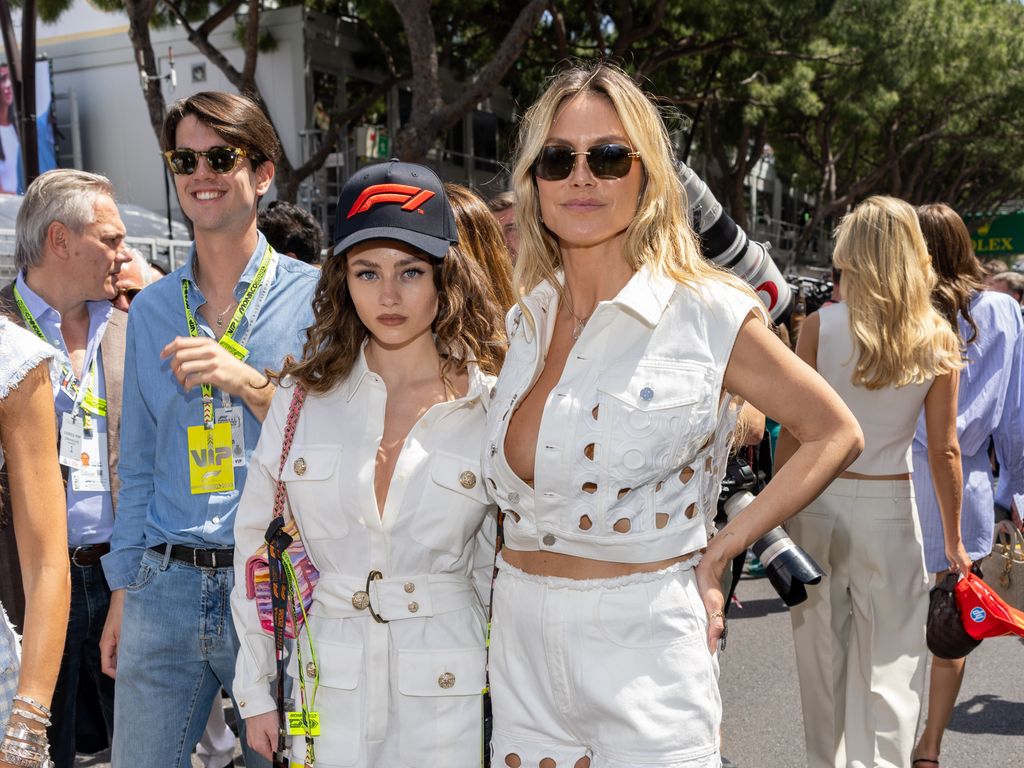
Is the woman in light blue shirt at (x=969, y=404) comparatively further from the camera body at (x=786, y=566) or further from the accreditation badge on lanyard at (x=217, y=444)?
the accreditation badge on lanyard at (x=217, y=444)

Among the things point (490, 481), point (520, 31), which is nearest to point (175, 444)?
point (490, 481)

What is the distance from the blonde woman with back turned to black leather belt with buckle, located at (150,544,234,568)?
199 centimetres

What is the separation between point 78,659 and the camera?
3.27 meters

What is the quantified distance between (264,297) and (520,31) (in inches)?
412

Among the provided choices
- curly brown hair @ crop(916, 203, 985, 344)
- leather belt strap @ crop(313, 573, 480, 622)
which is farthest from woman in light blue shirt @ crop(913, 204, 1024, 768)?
leather belt strap @ crop(313, 573, 480, 622)

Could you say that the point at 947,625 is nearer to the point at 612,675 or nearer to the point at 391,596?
the point at 612,675

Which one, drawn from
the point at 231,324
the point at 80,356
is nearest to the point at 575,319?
the point at 231,324

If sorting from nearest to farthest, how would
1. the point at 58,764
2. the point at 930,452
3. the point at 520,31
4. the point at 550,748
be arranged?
the point at 550,748
the point at 58,764
the point at 930,452
the point at 520,31

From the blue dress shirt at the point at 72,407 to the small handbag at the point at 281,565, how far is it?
3.90 feet

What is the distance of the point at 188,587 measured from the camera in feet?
8.92

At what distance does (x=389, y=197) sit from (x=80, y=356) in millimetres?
1669

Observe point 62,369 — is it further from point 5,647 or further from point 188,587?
point 5,647

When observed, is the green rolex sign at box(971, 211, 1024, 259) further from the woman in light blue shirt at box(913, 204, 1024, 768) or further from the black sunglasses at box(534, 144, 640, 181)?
the black sunglasses at box(534, 144, 640, 181)

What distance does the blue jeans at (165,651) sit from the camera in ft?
8.86
